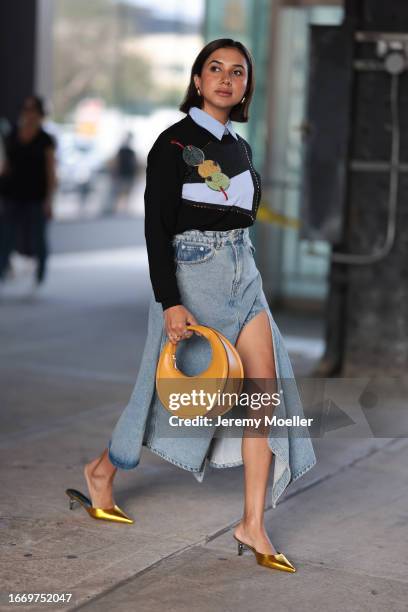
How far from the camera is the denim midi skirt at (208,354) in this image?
3.93 metres

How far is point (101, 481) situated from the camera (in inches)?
170

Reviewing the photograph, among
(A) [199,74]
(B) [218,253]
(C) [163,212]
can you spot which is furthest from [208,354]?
(A) [199,74]

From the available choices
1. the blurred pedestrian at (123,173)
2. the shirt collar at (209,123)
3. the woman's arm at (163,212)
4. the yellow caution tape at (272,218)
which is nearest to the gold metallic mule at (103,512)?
the woman's arm at (163,212)

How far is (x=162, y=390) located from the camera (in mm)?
3859

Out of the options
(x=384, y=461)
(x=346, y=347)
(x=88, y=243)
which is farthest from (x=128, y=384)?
(x=88, y=243)

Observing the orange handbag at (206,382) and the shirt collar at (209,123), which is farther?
the shirt collar at (209,123)

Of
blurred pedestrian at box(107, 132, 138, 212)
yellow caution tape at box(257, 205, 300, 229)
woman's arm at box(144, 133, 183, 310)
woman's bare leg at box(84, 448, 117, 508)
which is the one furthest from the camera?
blurred pedestrian at box(107, 132, 138, 212)

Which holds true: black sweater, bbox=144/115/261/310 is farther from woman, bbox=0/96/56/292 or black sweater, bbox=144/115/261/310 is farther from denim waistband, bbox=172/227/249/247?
woman, bbox=0/96/56/292

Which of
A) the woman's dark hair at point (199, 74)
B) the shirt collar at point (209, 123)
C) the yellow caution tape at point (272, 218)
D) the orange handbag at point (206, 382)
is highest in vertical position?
the woman's dark hair at point (199, 74)

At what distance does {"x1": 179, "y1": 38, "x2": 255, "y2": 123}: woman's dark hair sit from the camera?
393 centimetres

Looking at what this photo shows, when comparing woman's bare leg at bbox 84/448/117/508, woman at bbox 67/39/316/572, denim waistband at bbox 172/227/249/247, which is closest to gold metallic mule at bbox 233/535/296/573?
woman at bbox 67/39/316/572

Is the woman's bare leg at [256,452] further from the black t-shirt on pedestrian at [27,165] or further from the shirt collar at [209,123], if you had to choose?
the black t-shirt on pedestrian at [27,165]

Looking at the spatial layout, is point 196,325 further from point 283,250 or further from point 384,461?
point 283,250

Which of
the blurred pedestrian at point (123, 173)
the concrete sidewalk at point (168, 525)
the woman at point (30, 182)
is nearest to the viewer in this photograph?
the concrete sidewalk at point (168, 525)
